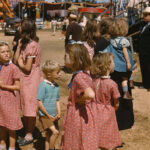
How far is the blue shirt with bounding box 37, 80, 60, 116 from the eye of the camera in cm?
346

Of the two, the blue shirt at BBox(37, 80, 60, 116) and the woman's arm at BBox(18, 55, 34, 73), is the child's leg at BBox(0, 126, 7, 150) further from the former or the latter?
the woman's arm at BBox(18, 55, 34, 73)

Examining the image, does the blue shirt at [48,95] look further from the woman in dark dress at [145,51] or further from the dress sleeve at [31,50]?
the woman in dark dress at [145,51]

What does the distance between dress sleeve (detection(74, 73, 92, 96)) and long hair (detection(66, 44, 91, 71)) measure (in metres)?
0.09

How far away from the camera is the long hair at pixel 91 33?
4.60 meters

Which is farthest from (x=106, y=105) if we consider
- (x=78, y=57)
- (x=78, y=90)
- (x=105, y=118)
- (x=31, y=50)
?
(x=31, y=50)

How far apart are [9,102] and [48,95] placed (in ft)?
1.84

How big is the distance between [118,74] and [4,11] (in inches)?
1343

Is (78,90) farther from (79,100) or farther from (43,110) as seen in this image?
(43,110)

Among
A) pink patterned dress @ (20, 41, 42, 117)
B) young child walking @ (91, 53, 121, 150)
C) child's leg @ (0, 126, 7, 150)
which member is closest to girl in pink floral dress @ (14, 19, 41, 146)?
pink patterned dress @ (20, 41, 42, 117)

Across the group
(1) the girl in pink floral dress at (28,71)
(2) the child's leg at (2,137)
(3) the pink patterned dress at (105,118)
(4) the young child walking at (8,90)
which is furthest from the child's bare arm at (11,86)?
(3) the pink patterned dress at (105,118)

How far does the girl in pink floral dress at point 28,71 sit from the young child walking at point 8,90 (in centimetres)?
42

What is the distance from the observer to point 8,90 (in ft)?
12.2

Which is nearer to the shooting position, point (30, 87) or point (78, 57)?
point (78, 57)

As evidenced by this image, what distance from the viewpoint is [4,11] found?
36625mm
